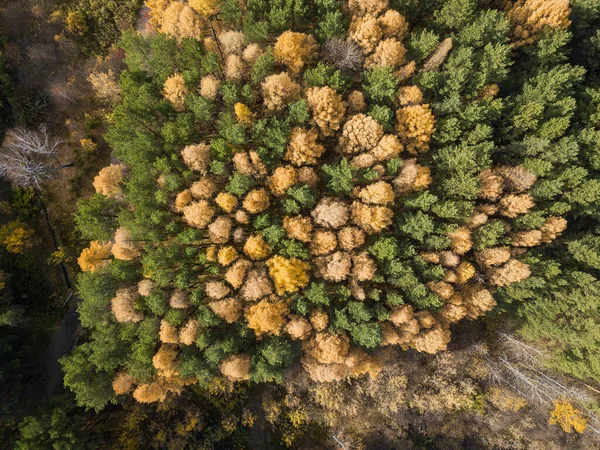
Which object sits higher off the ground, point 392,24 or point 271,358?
point 392,24

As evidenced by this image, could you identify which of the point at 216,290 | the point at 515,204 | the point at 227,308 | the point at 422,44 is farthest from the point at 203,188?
the point at 515,204

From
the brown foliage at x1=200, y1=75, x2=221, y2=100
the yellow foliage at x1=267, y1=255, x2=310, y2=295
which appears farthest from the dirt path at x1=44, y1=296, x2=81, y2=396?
the brown foliage at x1=200, y1=75, x2=221, y2=100

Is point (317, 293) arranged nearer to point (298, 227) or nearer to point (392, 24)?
point (298, 227)

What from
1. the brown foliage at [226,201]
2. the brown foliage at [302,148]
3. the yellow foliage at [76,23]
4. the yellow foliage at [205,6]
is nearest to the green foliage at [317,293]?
the brown foliage at [226,201]

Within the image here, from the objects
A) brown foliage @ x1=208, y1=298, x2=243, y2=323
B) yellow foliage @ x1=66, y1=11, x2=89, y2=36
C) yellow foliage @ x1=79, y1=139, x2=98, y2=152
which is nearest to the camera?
brown foliage @ x1=208, y1=298, x2=243, y2=323

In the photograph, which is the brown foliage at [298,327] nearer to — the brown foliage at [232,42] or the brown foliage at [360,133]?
the brown foliage at [360,133]

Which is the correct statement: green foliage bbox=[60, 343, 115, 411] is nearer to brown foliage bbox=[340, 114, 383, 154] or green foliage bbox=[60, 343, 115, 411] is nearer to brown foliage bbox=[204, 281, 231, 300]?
brown foliage bbox=[204, 281, 231, 300]
